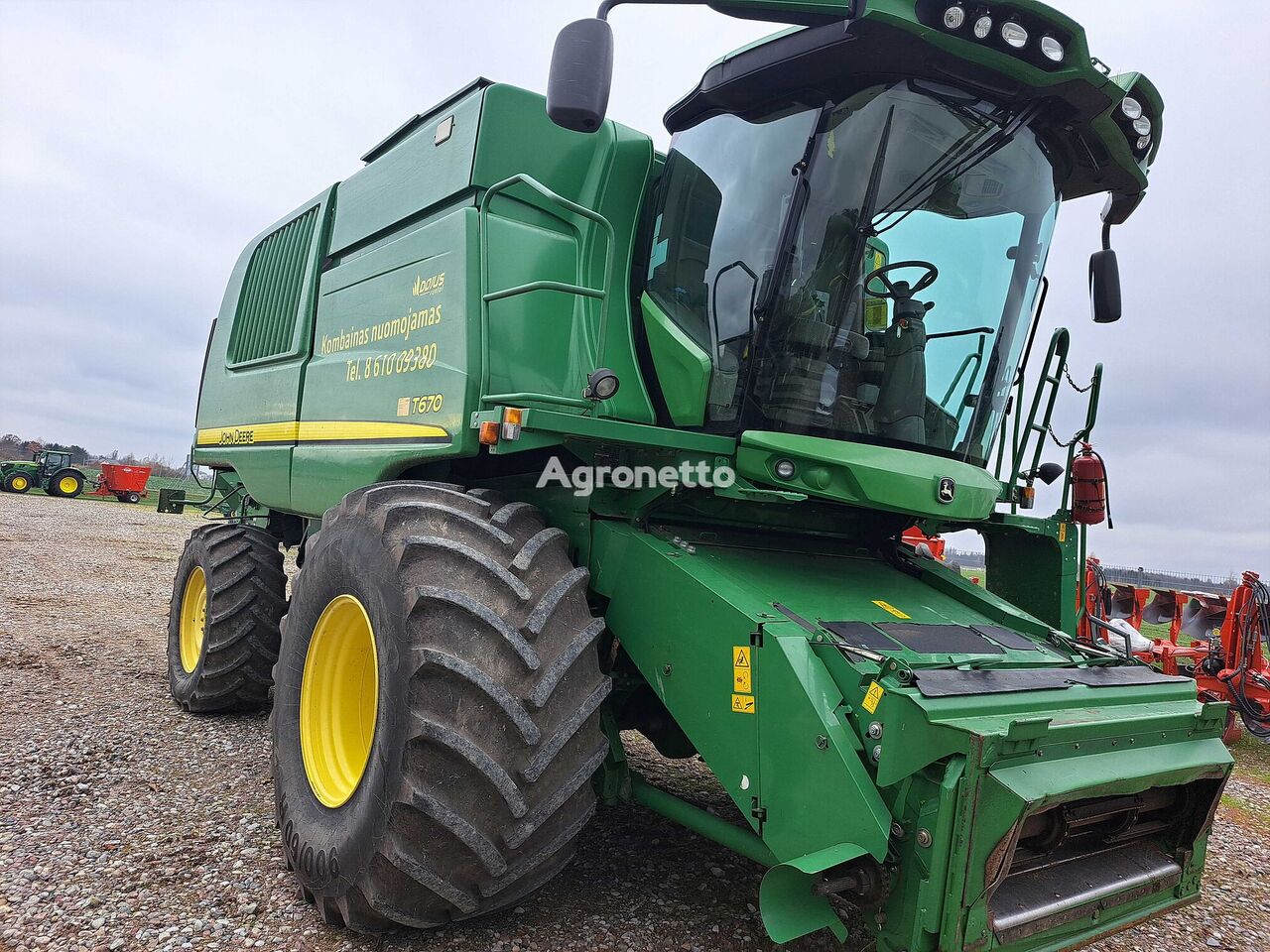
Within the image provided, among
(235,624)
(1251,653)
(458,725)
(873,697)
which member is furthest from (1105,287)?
(235,624)

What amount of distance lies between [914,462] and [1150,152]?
1773 millimetres

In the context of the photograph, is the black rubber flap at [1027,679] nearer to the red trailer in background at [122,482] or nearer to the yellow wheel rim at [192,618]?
the yellow wheel rim at [192,618]

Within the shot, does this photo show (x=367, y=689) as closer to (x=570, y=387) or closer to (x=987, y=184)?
(x=570, y=387)

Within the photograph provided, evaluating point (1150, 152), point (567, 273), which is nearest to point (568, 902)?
point (567, 273)

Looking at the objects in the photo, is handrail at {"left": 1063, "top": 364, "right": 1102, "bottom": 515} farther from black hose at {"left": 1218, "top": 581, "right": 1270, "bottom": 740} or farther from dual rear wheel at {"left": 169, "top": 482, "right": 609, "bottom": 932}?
black hose at {"left": 1218, "top": 581, "right": 1270, "bottom": 740}

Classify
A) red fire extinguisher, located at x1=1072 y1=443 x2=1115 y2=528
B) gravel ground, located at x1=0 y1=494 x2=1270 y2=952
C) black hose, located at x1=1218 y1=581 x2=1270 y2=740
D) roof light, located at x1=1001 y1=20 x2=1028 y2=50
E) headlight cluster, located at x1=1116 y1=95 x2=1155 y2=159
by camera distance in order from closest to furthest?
gravel ground, located at x1=0 y1=494 x2=1270 y2=952 < roof light, located at x1=1001 y1=20 x2=1028 y2=50 < headlight cluster, located at x1=1116 y1=95 x2=1155 y2=159 < red fire extinguisher, located at x1=1072 y1=443 x2=1115 y2=528 < black hose, located at x1=1218 y1=581 x2=1270 y2=740

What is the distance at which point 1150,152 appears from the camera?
367cm

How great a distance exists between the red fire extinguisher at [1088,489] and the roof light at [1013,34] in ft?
6.66

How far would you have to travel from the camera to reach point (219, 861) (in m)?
3.33

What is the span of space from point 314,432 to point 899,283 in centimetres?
303

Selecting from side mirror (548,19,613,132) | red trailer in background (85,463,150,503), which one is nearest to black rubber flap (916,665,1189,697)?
side mirror (548,19,613,132)

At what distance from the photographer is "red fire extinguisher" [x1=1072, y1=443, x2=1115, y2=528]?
4.22 meters

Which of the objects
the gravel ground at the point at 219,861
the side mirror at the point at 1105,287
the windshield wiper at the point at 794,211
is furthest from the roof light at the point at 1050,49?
the gravel ground at the point at 219,861
